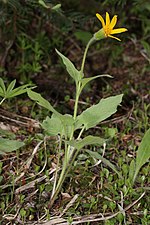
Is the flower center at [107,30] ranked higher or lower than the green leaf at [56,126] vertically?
higher

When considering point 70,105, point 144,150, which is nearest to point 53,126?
point 144,150

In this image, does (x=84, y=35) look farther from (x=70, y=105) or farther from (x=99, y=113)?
(x=99, y=113)

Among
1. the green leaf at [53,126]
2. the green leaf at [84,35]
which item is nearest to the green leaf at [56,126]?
the green leaf at [53,126]

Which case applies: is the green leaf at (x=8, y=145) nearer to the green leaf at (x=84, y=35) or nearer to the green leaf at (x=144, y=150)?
the green leaf at (x=144, y=150)

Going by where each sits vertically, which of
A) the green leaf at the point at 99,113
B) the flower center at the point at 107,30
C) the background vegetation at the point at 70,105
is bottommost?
the background vegetation at the point at 70,105

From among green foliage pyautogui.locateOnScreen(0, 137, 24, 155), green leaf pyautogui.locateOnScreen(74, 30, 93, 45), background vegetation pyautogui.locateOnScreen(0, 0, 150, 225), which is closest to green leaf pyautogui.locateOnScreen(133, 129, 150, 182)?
background vegetation pyautogui.locateOnScreen(0, 0, 150, 225)

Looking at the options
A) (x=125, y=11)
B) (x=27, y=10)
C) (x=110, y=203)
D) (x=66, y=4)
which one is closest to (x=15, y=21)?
(x=27, y=10)

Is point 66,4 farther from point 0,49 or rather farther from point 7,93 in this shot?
point 7,93
